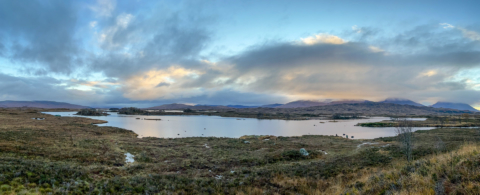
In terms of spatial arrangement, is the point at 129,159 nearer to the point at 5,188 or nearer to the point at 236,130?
the point at 5,188

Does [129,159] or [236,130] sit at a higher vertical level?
[129,159]

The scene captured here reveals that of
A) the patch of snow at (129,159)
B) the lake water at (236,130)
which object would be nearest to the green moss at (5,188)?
the patch of snow at (129,159)

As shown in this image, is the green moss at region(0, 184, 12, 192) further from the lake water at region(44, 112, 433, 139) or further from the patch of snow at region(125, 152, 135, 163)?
the lake water at region(44, 112, 433, 139)

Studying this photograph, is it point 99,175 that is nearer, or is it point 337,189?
point 337,189

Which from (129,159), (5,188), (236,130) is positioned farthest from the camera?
A: (236,130)

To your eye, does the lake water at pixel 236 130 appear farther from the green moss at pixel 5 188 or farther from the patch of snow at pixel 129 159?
the green moss at pixel 5 188

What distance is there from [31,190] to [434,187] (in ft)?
43.6

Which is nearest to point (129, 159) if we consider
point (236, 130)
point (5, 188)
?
point (5, 188)

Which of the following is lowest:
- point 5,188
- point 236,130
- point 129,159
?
point 236,130

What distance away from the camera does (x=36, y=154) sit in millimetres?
15211

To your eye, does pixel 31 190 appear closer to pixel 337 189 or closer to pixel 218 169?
pixel 218 169

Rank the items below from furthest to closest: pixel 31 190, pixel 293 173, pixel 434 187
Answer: pixel 293 173
pixel 31 190
pixel 434 187

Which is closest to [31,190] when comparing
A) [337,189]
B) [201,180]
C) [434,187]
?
[201,180]

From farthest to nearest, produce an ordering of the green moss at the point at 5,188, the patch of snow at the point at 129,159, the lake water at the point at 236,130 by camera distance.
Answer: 1. the lake water at the point at 236,130
2. the patch of snow at the point at 129,159
3. the green moss at the point at 5,188
